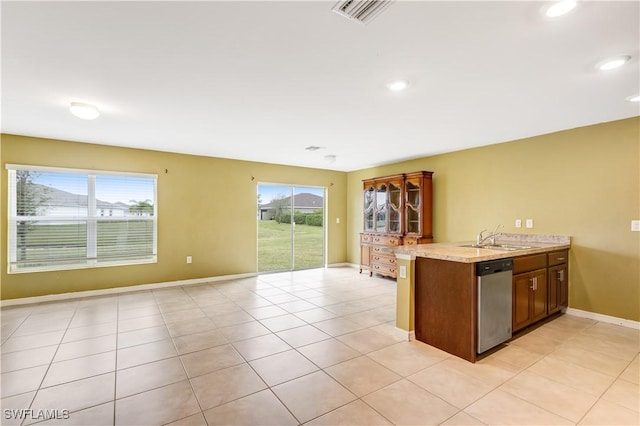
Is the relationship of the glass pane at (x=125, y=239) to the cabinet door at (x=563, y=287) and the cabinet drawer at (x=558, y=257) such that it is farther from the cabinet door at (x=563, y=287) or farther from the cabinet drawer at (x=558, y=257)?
the cabinet door at (x=563, y=287)

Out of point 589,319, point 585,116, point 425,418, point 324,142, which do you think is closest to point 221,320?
point 425,418

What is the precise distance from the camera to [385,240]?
6031 mm

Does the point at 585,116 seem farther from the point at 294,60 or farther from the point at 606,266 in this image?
the point at 294,60

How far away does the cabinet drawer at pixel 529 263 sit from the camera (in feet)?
10.0

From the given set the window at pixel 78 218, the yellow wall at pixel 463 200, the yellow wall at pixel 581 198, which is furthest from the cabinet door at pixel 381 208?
the window at pixel 78 218

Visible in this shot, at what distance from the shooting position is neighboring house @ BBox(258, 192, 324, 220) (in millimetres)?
6539

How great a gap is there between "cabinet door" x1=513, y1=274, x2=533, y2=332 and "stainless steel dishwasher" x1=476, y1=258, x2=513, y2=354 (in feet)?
0.42

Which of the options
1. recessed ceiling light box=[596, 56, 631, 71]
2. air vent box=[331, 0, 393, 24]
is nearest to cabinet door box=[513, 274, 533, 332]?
recessed ceiling light box=[596, 56, 631, 71]

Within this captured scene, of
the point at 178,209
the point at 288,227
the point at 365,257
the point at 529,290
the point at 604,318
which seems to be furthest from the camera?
the point at 288,227

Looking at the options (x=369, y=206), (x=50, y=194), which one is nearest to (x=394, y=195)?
(x=369, y=206)

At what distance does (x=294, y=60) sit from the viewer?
2.18m

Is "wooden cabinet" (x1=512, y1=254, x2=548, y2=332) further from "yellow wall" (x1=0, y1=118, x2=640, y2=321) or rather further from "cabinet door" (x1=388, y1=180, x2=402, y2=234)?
"cabinet door" (x1=388, y1=180, x2=402, y2=234)

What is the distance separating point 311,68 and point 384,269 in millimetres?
4476

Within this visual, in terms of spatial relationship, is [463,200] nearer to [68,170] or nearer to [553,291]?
[553,291]
